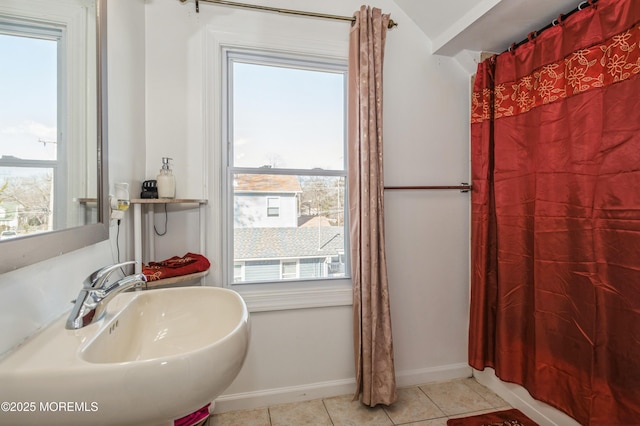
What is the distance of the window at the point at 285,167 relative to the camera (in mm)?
1767

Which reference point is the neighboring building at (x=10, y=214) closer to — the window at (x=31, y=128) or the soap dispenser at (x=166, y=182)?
the window at (x=31, y=128)

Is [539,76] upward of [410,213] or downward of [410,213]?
upward

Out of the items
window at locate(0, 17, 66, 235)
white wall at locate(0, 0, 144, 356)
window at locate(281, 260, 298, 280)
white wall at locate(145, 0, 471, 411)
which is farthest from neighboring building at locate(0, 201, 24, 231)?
window at locate(281, 260, 298, 280)

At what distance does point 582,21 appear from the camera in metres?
1.33

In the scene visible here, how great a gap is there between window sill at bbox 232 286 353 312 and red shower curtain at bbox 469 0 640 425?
853 millimetres

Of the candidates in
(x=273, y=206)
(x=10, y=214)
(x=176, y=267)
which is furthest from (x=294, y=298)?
(x=10, y=214)

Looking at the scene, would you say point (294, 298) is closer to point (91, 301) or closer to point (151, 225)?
point (151, 225)

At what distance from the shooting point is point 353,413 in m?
1.68

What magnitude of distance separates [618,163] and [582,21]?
660 millimetres

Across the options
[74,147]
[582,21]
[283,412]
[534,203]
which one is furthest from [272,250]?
[582,21]

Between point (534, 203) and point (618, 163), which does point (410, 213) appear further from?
point (618, 163)

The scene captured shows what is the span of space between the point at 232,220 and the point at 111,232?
633 mm

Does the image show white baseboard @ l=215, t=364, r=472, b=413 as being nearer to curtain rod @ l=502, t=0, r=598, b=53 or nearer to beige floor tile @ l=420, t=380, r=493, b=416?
beige floor tile @ l=420, t=380, r=493, b=416

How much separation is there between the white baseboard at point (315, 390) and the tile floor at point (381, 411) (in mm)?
28
